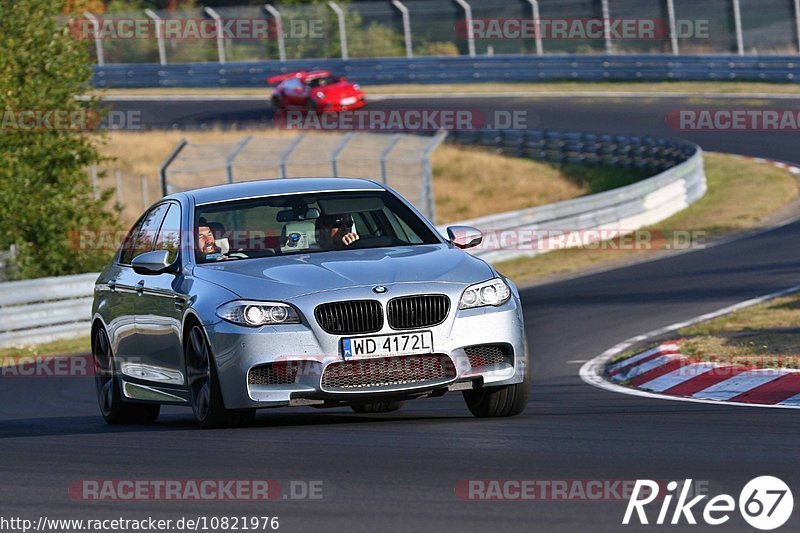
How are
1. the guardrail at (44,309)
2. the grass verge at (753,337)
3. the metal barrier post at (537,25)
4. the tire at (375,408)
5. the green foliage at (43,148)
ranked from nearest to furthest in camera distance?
1. the tire at (375,408)
2. the grass verge at (753,337)
3. the guardrail at (44,309)
4. the green foliage at (43,148)
5. the metal barrier post at (537,25)

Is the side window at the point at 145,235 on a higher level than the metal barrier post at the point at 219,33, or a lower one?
higher

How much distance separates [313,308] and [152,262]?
136 centimetres

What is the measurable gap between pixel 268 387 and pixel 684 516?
124 inches

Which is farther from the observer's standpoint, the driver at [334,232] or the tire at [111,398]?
the tire at [111,398]

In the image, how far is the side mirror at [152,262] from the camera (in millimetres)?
9078

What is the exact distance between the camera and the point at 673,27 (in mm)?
42594

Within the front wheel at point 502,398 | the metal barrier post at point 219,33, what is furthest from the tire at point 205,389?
the metal barrier post at point 219,33

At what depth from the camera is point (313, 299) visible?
8227mm

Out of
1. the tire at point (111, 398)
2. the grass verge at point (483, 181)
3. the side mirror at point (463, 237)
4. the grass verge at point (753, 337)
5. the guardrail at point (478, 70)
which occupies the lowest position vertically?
the grass verge at point (483, 181)

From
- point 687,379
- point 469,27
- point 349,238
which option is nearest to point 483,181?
point 469,27

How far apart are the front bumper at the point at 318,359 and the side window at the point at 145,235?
1862mm

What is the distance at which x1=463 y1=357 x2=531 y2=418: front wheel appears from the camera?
29.2 ft

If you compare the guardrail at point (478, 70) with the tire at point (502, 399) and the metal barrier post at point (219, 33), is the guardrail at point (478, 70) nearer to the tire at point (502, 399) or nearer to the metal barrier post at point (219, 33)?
the metal barrier post at point (219, 33)

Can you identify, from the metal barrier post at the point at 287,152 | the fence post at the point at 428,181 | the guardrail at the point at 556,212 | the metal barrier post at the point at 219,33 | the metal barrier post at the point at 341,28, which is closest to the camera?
the guardrail at the point at 556,212
